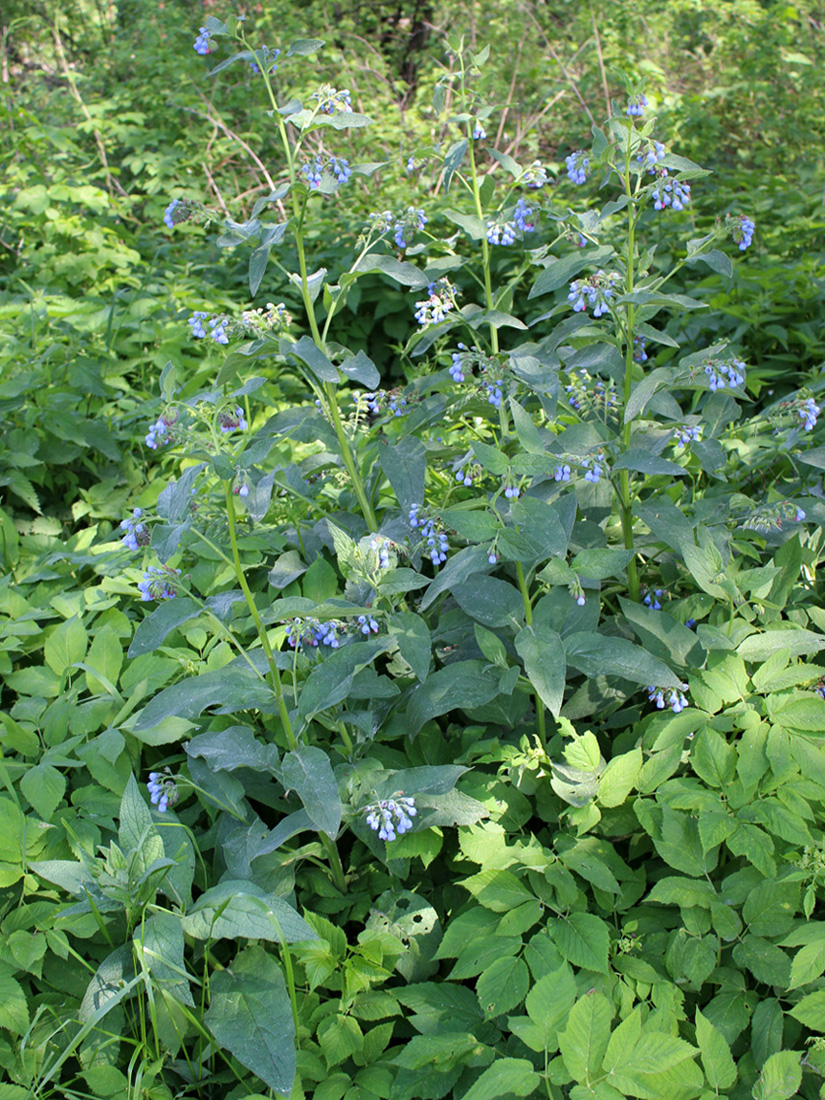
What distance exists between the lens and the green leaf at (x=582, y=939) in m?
1.51

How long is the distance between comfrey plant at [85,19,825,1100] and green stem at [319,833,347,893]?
1 cm

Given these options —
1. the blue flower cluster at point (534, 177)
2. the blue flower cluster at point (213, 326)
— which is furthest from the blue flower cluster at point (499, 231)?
the blue flower cluster at point (213, 326)

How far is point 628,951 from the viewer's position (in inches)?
63.6

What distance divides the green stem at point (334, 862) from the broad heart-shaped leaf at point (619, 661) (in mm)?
613

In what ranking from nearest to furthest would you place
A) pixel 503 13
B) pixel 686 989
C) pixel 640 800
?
1. pixel 686 989
2. pixel 640 800
3. pixel 503 13

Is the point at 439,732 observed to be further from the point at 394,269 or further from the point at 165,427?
the point at 394,269

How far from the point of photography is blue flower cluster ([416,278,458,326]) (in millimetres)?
2141

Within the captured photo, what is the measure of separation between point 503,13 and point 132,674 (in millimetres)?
9135

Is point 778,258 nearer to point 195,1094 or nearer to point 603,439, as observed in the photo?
point 603,439

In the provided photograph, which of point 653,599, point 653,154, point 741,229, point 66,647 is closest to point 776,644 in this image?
point 653,599

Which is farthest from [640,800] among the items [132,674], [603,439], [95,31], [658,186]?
[95,31]

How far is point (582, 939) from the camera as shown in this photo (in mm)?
1551

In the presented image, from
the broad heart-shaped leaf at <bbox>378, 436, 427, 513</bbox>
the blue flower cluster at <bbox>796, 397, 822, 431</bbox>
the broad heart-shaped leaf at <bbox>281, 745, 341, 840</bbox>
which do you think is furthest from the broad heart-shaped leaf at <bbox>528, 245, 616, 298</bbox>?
the broad heart-shaped leaf at <bbox>281, 745, 341, 840</bbox>

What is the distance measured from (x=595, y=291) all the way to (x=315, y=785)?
4.05 ft
